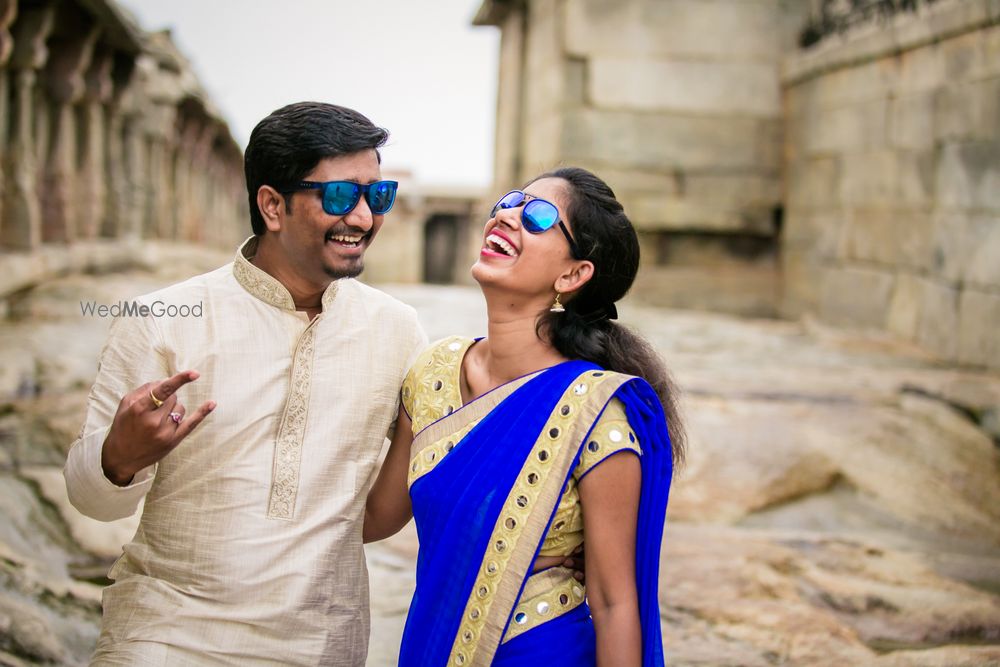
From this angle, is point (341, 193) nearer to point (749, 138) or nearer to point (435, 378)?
point (435, 378)

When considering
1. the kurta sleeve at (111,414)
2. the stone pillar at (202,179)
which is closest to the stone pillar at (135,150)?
the stone pillar at (202,179)

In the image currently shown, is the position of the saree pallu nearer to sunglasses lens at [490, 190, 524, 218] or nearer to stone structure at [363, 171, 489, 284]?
sunglasses lens at [490, 190, 524, 218]

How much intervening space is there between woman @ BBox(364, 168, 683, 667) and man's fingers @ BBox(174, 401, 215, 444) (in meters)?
0.45

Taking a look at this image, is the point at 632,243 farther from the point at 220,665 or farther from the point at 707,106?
the point at 707,106

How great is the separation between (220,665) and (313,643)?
0.19 m

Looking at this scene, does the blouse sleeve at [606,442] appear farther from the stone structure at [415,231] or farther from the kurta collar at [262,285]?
the stone structure at [415,231]

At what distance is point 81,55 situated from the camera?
6449 millimetres

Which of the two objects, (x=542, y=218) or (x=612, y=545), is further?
(x=542, y=218)

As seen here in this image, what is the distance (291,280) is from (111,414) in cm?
47

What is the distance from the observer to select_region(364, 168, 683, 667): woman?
1958mm

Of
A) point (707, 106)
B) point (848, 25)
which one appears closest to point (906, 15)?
point (848, 25)

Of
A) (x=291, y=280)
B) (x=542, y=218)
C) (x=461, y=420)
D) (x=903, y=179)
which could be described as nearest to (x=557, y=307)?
(x=542, y=218)

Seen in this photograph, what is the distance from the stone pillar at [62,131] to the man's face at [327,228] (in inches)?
187

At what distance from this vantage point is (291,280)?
229 cm
